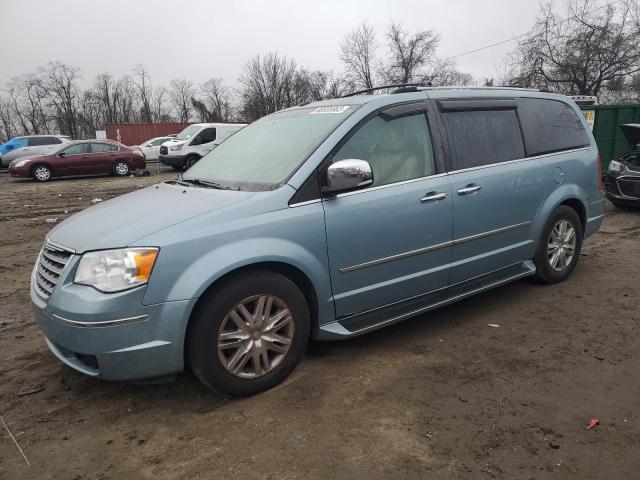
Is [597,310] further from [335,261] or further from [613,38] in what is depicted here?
[613,38]

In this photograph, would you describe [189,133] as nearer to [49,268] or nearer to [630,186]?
[630,186]

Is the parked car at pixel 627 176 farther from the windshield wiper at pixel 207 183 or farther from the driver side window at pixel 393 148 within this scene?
the windshield wiper at pixel 207 183

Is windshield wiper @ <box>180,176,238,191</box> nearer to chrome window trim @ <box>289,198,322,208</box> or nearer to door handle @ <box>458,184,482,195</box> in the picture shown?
chrome window trim @ <box>289,198,322,208</box>

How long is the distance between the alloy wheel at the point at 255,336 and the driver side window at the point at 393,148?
3.52 feet

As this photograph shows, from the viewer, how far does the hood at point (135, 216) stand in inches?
108

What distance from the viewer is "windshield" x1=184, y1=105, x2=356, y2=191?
3271 mm

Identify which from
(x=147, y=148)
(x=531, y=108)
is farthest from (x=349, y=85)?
(x=531, y=108)

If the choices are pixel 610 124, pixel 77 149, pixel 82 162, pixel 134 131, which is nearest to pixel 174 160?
pixel 82 162

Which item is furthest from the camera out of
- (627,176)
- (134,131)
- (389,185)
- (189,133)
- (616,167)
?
(134,131)

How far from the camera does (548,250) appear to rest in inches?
183

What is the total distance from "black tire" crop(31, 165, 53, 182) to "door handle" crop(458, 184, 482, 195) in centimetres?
1768

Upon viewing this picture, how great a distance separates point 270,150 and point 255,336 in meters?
1.39

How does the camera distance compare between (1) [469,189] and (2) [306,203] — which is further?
(1) [469,189]

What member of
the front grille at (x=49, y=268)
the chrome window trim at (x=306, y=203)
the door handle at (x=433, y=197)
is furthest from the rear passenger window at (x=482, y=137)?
the front grille at (x=49, y=268)
